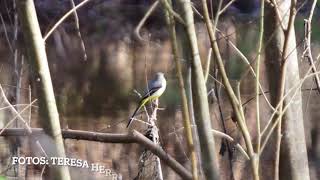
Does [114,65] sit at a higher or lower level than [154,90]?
higher

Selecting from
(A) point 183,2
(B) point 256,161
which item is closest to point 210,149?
(B) point 256,161

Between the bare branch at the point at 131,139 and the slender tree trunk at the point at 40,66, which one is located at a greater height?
the slender tree trunk at the point at 40,66

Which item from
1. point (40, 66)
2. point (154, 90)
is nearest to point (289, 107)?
point (40, 66)

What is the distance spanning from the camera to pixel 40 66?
39.6 inches

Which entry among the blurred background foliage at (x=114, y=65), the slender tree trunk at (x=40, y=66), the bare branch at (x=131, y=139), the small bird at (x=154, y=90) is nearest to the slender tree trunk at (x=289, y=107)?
the bare branch at (x=131, y=139)

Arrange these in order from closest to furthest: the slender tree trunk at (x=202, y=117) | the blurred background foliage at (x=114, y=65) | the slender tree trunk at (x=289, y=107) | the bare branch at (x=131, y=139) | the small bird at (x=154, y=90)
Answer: the slender tree trunk at (x=202, y=117) < the bare branch at (x=131, y=139) < the slender tree trunk at (x=289, y=107) < the small bird at (x=154, y=90) < the blurred background foliage at (x=114, y=65)

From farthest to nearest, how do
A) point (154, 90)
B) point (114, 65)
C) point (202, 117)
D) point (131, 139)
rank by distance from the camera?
point (114, 65), point (154, 90), point (131, 139), point (202, 117)

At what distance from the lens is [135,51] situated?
393cm

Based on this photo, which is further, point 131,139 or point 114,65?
point 114,65

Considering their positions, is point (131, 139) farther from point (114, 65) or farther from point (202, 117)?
point (114, 65)

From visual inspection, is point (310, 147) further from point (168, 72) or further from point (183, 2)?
point (183, 2)

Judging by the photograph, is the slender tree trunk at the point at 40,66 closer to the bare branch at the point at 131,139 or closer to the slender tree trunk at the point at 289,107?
the bare branch at the point at 131,139

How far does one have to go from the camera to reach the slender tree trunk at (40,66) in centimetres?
99

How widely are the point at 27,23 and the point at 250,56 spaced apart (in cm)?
244
